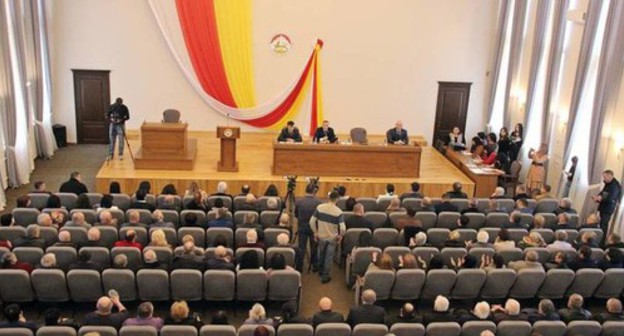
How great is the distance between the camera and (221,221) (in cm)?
959

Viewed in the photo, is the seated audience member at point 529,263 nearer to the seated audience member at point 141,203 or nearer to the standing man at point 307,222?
the standing man at point 307,222

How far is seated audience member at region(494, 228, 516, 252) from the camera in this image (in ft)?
30.5

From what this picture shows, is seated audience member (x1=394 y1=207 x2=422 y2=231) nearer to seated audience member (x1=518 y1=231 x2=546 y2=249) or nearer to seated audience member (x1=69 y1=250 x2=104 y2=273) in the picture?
seated audience member (x1=518 y1=231 x2=546 y2=249)

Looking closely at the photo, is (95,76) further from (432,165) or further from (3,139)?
(432,165)

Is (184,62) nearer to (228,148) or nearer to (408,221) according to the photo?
(228,148)

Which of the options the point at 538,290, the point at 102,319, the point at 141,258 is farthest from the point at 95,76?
the point at 538,290

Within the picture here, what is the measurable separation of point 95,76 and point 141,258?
9.21 m

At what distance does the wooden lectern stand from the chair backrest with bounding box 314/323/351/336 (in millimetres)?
6981

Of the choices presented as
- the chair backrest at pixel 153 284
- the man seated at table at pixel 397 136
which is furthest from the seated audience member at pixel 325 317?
the man seated at table at pixel 397 136

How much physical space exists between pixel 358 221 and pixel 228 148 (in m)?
4.59

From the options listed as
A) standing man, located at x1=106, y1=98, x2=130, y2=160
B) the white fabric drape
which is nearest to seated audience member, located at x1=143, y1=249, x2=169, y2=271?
standing man, located at x1=106, y1=98, x2=130, y2=160

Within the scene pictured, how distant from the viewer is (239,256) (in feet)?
28.3

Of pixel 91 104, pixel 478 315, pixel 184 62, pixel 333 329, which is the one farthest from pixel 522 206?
pixel 91 104

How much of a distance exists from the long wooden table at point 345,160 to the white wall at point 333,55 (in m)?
3.62
